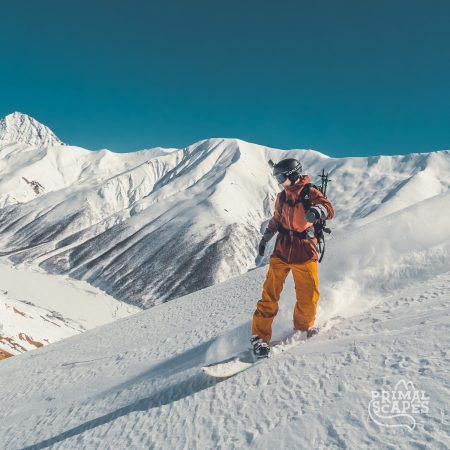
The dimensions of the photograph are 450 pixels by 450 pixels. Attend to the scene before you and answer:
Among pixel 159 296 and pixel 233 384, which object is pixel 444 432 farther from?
pixel 159 296

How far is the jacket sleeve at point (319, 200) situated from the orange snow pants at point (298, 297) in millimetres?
1064

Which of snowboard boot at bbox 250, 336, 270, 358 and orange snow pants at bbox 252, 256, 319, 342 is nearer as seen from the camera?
snowboard boot at bbox 250, 336, 270, 358

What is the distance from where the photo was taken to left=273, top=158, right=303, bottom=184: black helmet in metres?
7.07

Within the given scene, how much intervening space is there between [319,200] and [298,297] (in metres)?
1.88

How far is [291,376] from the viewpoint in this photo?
224 inches

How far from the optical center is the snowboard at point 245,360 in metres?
6.38

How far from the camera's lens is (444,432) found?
371 cm

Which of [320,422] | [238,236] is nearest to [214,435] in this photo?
[320,422]

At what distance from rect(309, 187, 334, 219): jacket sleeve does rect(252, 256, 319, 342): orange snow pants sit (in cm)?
106

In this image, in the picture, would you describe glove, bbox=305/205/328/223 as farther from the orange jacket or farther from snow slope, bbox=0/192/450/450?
snow slope, bbox=0/192/450/450

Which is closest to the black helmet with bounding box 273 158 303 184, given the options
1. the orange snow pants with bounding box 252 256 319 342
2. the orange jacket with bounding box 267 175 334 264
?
the orange jacket with bounding box 267 175 334 264

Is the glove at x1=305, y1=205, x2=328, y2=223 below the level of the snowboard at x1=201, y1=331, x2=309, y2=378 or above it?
above

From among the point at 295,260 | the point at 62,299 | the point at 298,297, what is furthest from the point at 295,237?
the point at 62,299

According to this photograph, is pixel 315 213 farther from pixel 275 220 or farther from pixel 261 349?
pixel 261 349
